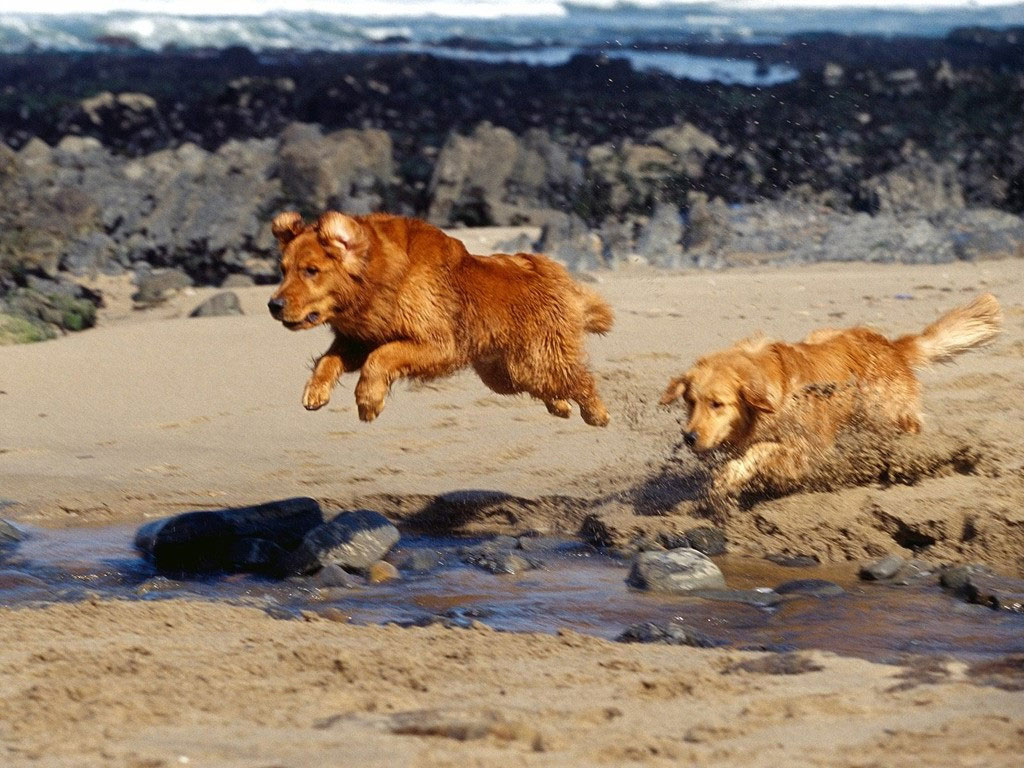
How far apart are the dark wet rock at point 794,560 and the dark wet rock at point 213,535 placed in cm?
217

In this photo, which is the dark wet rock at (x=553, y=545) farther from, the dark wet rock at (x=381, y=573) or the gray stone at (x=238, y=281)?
the gray stone at (x=238, y=281)

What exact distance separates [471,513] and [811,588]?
79.8 inches

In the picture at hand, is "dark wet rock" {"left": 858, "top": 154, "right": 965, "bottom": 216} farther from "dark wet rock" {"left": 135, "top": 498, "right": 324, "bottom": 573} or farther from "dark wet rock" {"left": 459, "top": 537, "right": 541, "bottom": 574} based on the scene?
"dark wet rock" {"left": 135, "top": 498, "right": 324, "bottom": 573}

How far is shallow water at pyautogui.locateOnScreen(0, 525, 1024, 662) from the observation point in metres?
5.89

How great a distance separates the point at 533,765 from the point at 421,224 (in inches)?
135

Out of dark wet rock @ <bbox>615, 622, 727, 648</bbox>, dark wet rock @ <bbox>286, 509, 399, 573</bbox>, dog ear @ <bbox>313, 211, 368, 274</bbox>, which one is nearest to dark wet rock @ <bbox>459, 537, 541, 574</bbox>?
dark wet rock @ <bbox>286, 509, 399, 573</bbox>

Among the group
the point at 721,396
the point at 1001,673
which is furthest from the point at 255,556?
the point at 1001,673

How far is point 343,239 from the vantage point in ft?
21.0

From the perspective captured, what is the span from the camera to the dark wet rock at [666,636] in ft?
18.6

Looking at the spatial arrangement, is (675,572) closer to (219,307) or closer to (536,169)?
(219,307)

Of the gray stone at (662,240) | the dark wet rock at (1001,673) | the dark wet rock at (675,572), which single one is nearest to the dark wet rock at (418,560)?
the dark wet rock at (675,572)

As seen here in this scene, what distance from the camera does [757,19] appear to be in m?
45.3

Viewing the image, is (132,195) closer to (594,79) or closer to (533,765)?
(533,765)

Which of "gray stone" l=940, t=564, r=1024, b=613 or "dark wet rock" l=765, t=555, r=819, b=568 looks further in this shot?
"dark wet rock" l=765, t=555, r=819, b=568
